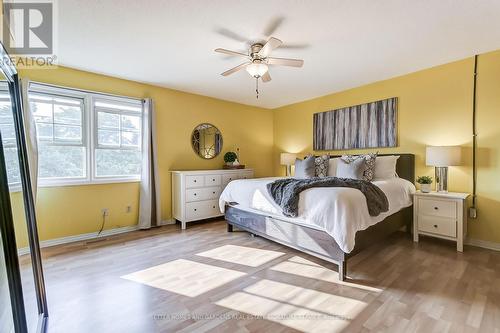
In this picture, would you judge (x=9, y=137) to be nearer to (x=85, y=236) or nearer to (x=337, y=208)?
(x=85, y=236)

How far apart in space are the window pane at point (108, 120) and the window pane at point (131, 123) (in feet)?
0.29

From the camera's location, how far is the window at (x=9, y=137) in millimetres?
1459

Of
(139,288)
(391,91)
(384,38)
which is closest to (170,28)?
(384,38)

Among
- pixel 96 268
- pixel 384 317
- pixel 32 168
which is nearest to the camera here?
pixel 384 317

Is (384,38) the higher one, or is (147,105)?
(384,38)

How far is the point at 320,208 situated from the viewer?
2.21 m

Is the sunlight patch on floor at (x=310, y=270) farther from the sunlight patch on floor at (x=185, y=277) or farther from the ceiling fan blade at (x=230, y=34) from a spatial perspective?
the ceiling fan blade at (x=230, y=34)

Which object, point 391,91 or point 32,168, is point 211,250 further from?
point 391,91

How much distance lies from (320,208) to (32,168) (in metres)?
3.33

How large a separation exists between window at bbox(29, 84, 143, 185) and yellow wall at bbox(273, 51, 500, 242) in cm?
398

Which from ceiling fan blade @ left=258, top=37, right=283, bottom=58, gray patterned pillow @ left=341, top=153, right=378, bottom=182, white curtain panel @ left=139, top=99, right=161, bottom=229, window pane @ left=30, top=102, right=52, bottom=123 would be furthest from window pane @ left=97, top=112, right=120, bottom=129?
gray patterned pillow @ left=341, top=153, right=378, bottom=182

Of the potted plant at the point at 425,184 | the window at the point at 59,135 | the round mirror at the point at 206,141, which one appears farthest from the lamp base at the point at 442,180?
the window at the point at 59,135

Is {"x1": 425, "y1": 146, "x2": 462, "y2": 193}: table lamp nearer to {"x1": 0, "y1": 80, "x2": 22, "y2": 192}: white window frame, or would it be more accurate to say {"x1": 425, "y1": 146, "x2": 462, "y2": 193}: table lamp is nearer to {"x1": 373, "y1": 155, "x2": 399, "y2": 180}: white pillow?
{"x1": 373, "y1": 155, "x2": 399, "y2": 180}: white pillow

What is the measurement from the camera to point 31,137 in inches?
107
